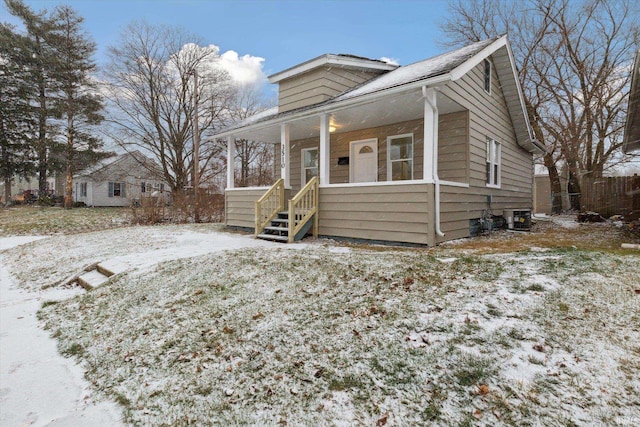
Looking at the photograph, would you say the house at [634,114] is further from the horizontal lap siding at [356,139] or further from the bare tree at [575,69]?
the bare tree at [575,69]

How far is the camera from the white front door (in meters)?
9.77

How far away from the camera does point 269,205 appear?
29.7ft

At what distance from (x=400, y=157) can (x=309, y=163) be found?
10.6 feet

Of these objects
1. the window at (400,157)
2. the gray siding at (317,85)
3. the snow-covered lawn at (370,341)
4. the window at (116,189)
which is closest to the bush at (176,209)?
the gray siding at (317,85)

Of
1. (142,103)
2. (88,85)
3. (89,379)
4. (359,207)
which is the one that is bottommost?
(89,379)

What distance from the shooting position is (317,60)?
380 inches

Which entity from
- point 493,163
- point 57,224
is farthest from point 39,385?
point 57,224

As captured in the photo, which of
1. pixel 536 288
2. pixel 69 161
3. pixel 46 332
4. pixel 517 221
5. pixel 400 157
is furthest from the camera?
pixel 69 161

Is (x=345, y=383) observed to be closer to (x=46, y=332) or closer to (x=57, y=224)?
(x=46, y=332)

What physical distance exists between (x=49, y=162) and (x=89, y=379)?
26.1 meters

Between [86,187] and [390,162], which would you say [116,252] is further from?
[86,187]

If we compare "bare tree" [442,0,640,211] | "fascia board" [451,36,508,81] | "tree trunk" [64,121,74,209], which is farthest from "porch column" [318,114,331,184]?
"tree trunk" [64,121,74,209]

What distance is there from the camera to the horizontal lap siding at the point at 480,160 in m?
7.31

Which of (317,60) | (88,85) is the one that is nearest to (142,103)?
(88,85)
